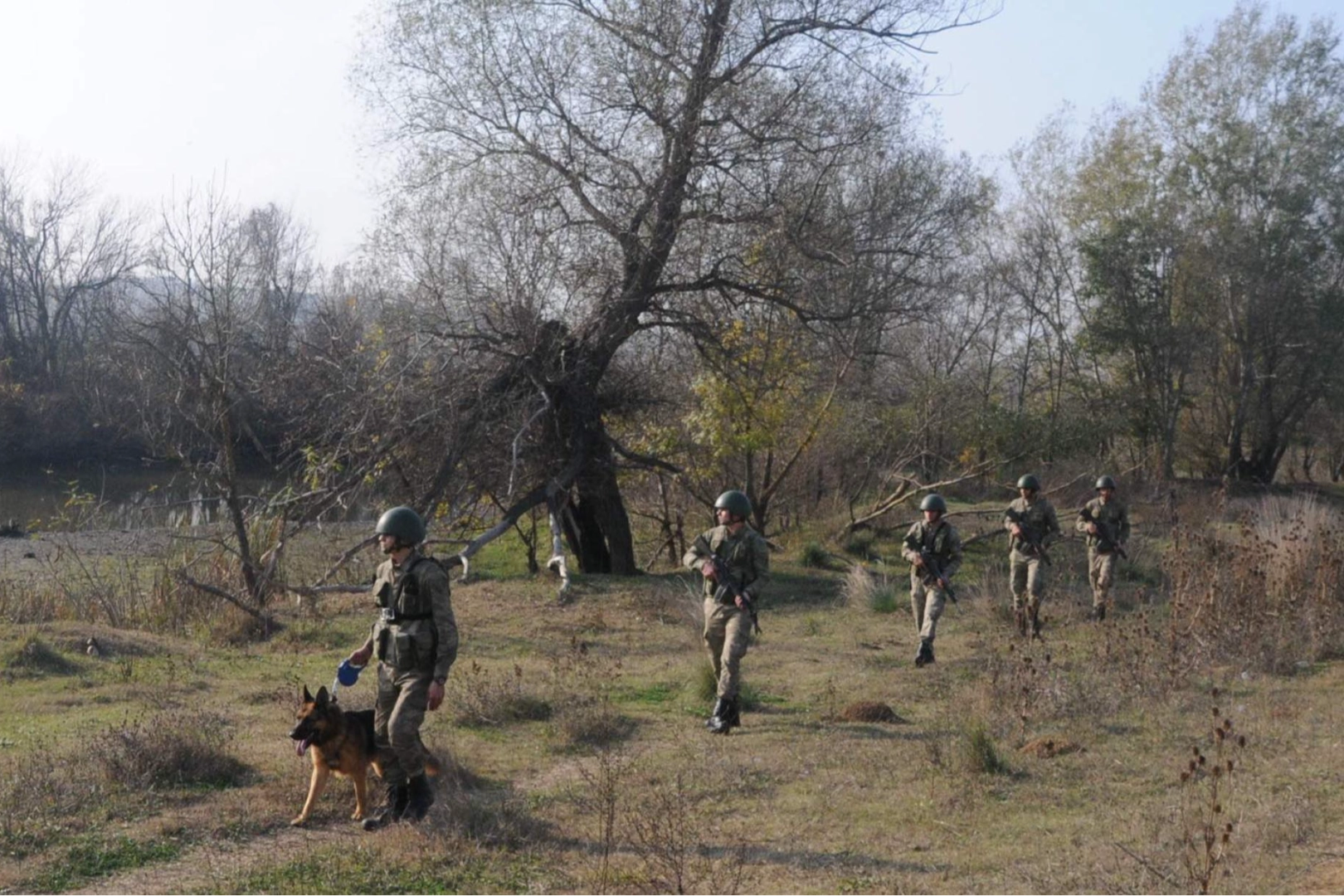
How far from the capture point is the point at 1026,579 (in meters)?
14.1

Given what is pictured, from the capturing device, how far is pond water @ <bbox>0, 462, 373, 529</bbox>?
28859mm

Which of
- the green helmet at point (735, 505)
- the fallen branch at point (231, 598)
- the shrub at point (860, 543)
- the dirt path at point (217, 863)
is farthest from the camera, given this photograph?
the shrub at point (860, 543)

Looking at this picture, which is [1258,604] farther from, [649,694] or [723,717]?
[649,694]

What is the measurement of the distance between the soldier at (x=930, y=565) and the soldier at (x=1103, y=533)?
10.3 ft

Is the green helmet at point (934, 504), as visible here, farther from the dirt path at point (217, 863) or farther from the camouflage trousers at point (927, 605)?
the dirt path at point (217, 863)

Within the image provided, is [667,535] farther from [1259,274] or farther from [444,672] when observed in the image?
[1259,274]

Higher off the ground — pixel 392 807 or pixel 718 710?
pixel 718 710

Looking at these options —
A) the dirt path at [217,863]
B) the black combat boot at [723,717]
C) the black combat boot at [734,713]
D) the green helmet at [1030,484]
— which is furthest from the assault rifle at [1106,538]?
the dirt path at [217,863]

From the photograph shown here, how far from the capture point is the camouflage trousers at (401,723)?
701 centimetres

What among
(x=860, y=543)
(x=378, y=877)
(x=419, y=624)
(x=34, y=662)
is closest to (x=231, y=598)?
(x=34, y=662)

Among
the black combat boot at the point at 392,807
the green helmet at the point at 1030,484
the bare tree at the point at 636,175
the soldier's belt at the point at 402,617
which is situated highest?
the bare tree at the point at 636,175

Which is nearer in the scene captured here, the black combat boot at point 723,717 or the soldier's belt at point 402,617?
the soldier's belt at point 402,617

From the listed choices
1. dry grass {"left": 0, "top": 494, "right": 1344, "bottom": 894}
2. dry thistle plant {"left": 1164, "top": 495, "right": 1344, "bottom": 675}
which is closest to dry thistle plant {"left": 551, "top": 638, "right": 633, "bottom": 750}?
dry grass {"left": 0, "top": 494, "right": 1344, "bottom": 894}

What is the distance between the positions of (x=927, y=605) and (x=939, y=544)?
0.61 meters
